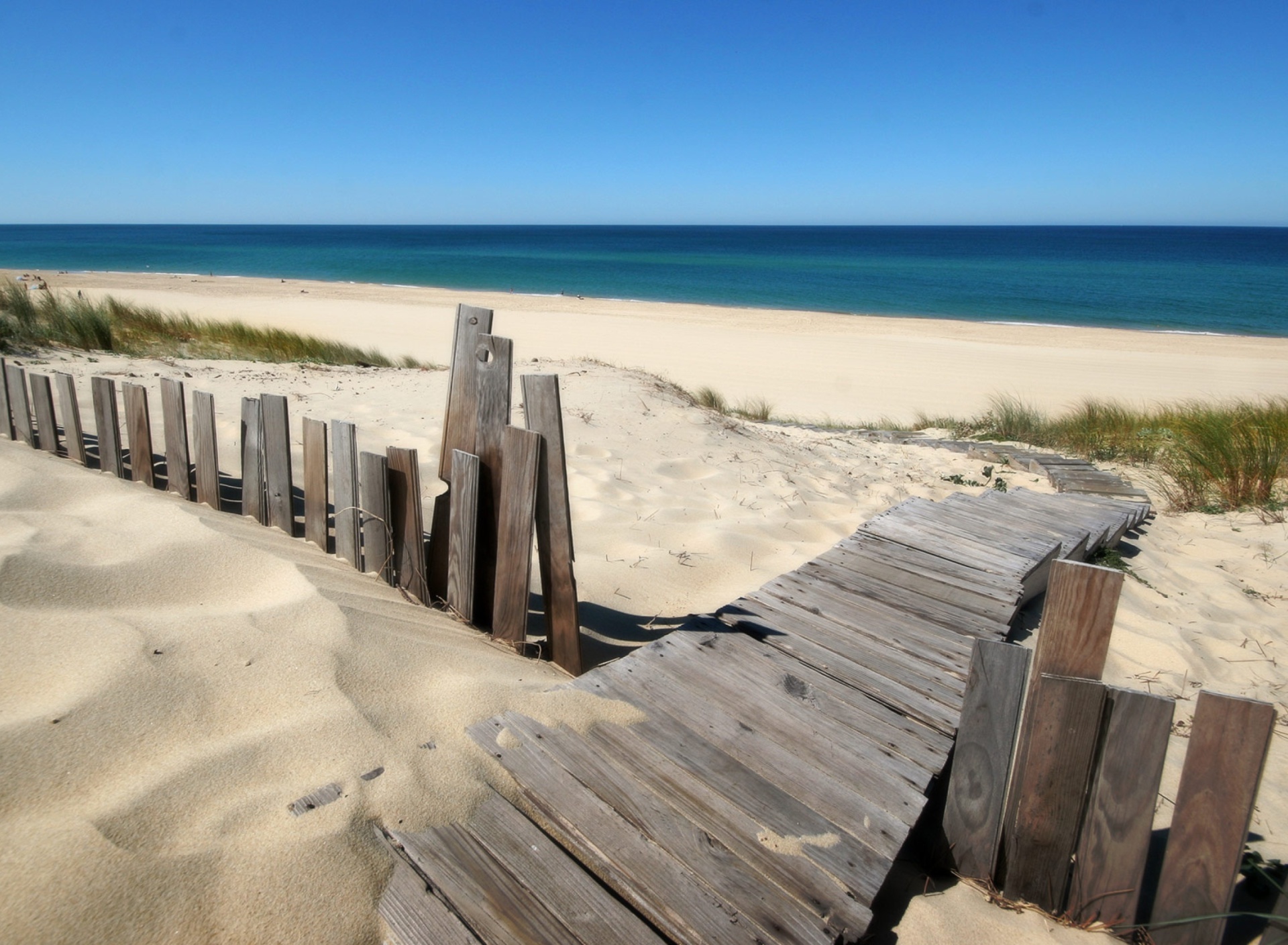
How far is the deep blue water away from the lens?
28984mm

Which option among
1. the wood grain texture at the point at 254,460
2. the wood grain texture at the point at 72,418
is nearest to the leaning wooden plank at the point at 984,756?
the wood grain texture at the point at 254,460

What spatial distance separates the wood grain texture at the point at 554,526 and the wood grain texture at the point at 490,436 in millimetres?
129

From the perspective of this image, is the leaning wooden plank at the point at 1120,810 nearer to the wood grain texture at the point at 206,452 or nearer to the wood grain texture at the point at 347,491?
the wood grain texture at the point at 347,491

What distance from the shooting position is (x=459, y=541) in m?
2.69

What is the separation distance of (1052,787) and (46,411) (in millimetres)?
4834

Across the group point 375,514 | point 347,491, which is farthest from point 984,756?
point 347,491

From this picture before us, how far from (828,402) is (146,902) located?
34.1 feet

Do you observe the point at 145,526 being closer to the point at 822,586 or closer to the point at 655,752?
the point at 655,752

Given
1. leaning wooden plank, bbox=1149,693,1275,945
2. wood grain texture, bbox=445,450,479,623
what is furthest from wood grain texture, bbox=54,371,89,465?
leaning wooden plank, bbox=1149,693,1275,945

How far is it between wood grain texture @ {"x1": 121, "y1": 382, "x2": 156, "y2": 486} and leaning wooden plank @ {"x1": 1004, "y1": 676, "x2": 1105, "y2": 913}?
3823mm

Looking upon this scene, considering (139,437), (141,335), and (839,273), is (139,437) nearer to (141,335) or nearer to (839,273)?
(141,335)

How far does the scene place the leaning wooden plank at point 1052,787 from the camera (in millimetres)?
1787

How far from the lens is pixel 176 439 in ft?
11.5

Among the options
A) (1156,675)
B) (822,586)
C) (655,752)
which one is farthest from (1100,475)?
(655,752)
